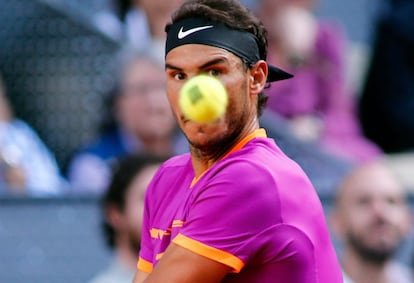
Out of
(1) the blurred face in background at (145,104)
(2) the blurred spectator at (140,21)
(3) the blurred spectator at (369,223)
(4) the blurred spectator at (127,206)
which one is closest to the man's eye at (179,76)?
(4) the blurred spectator at (127,206)

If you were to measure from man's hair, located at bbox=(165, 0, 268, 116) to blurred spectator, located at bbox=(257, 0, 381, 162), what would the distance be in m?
4.12

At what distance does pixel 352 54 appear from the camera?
9172mm

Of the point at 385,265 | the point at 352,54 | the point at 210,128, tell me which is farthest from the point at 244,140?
the point at 352,54

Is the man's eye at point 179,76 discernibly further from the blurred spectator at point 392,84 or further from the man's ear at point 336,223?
the blurred spectator at point 392,84

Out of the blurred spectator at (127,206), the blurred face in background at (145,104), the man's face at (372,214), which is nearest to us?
the blurred spectator at (127,206)

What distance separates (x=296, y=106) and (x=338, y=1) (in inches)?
76.4

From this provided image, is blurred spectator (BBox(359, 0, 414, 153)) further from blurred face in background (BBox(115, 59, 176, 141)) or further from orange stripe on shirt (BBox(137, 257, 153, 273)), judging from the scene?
orange stripe on shirt (BBox(137, 257, 153, 273))

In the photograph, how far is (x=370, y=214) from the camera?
6406 mm

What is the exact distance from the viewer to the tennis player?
3.07m

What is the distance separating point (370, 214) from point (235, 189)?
344cm

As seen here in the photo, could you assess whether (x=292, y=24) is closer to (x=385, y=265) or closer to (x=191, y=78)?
(x=385, y=265)

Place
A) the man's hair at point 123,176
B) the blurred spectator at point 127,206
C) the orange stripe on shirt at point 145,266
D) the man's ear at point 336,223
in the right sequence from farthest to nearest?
1. the man's ear at point 336,223
2. the man's hair at point 123,176
3. the blurred spectator at point 127,206
4. the orange stripe on shirt at point 145,266

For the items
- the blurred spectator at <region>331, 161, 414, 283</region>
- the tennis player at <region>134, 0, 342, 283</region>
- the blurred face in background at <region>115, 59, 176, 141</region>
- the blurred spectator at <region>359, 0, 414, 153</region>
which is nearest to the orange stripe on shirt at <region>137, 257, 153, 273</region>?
the tennis player at <region>134, 0, 342, 283</region>

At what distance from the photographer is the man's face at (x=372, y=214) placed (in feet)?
20.8
